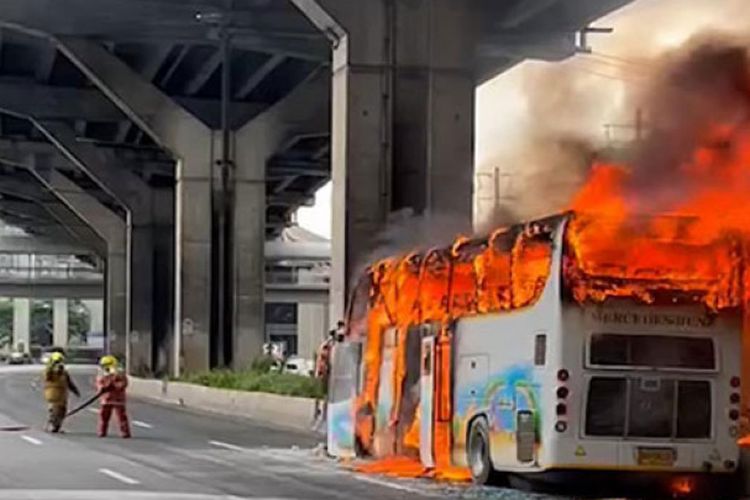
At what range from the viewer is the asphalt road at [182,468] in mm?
19078

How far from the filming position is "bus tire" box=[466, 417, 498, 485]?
780 inches

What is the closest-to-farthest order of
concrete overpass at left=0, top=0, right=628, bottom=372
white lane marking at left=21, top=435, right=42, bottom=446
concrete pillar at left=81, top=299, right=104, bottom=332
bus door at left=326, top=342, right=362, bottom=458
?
bus door at left=326, top=342, right=362, bottom=458 → white lane marking at left=21, top=435, right=42, bottom=446 → concrete overpass at left=0, top=0, right=628, bottom=372 → concrete pillar at left=81, top=299, right=104, bottom=332

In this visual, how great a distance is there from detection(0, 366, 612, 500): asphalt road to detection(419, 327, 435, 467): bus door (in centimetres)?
59

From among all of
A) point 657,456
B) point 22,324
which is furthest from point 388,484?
point 22,324

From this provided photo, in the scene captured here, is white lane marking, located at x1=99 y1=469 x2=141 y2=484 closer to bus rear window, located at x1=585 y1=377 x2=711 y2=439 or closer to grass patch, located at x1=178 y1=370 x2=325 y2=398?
bus rear window, located at x1=585 y1=377 x2=711 y2=439

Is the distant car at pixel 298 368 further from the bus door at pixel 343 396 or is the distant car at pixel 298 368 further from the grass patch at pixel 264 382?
the bus door at pixel 343 396

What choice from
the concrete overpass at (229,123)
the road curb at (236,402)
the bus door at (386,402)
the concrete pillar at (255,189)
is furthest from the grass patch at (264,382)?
the bus door at (386,402)

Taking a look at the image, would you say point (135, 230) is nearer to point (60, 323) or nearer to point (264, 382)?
point (264, 382)

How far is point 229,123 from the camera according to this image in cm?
5691

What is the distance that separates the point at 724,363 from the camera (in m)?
18.5

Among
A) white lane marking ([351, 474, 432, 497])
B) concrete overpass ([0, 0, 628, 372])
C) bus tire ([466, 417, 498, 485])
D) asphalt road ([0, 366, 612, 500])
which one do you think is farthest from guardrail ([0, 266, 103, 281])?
bus tire ([466, 417, 498, 485])

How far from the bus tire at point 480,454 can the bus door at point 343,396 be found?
3697 millimetres

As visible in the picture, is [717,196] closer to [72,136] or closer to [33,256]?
[72,136]

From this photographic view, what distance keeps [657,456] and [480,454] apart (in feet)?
8.18
